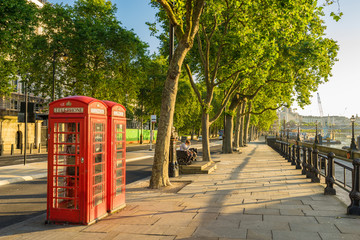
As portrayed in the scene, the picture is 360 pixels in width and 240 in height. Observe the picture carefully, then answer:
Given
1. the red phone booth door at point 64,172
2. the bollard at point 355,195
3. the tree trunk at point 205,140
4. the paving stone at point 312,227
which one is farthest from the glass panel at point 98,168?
the tree trunk at point 205,140

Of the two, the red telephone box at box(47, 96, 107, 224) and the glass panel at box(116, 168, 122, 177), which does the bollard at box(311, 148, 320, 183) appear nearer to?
the glass panel at box(116, 168, 122, 177)

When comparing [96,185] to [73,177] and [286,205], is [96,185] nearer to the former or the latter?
[73,177]

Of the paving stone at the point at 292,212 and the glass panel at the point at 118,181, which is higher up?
the glass panel at the point at 118,181

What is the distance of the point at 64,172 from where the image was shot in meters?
6.29

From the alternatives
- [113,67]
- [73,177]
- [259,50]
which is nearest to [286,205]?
[73,177]

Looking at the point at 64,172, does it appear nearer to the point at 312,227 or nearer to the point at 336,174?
the point at 312,227

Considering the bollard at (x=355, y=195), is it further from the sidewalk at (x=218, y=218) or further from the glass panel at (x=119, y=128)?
the glass panel at (x=119, y=128)

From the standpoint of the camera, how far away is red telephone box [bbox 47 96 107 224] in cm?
611

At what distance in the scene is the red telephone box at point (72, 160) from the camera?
6.11 meters

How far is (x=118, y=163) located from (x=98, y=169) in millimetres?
846

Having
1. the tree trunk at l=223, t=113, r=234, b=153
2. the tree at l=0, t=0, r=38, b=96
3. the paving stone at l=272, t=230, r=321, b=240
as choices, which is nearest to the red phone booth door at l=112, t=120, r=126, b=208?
the paving stone at l=272, t=230, r=321, b=240

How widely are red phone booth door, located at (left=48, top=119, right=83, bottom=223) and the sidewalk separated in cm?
31

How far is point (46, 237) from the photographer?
5.58 m

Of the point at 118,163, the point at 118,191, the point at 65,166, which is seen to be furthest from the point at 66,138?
the point at 118,191
